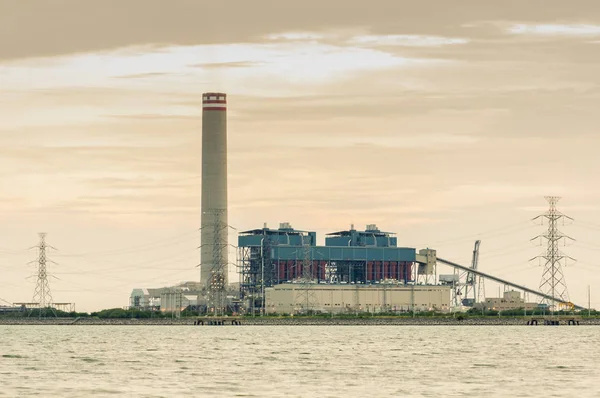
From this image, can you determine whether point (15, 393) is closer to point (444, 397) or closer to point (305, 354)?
point (444, 397)

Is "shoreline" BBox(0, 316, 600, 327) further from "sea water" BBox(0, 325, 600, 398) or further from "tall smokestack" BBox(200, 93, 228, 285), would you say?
"sea water" BBox(0, 325, 600, 398)

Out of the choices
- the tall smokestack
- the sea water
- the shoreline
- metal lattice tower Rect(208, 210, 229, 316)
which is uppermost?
the tall smokestack

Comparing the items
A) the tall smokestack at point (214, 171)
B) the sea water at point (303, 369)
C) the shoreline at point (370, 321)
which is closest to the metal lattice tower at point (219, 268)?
the tall smokestack at point (214, 171)

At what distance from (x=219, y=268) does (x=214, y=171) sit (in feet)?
47.3

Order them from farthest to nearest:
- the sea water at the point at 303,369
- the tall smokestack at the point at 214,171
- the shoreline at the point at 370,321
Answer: the tall smokestack at the point at 214,171
the shoreline at the point at 370,321
the sea water at the point at 303,369

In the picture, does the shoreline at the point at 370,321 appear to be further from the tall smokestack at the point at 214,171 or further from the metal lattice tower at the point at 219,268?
the tall smokestack at the point at 214,171

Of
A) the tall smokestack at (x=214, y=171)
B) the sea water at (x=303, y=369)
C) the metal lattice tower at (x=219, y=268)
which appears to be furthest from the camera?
the tall smokestack at (x=214, y=171)

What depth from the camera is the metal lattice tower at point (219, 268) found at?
191m

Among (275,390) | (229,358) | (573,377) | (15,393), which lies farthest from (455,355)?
(15,393)

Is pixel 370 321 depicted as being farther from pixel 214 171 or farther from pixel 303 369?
pixel 303 369

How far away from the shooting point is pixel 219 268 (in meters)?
192

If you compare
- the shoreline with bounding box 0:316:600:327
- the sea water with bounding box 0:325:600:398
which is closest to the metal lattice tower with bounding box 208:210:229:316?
the shoreline with bounding box 0:316:600:327

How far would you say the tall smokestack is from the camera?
191m

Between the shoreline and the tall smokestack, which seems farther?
the tall smokestack
